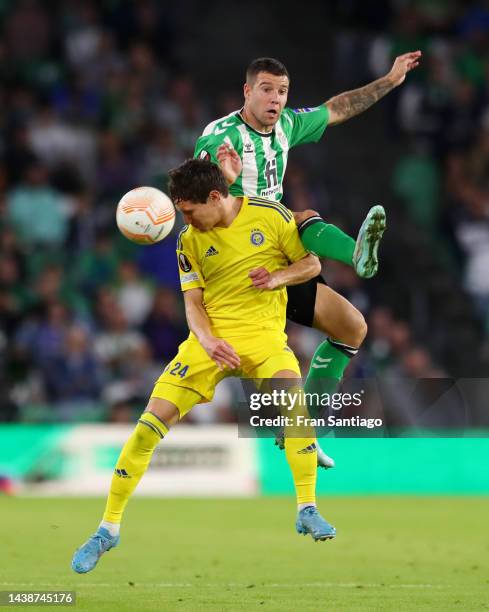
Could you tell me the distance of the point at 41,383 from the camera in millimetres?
15930

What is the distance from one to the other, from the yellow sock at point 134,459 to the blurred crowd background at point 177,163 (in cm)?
732

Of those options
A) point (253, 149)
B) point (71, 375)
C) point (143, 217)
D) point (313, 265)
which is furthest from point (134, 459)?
point (71, 375)

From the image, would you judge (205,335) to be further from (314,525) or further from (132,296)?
(132,296)

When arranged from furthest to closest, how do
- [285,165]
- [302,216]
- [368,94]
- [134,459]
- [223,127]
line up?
[368,94] < [285,165] < [223,127] < [302,216] < [134,459]

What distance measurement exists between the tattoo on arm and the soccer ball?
1629 millimetres

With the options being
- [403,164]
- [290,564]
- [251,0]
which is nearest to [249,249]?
[290,564]

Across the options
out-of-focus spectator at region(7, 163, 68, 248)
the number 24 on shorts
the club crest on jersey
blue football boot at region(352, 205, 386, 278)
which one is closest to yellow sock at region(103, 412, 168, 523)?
the number 24 on shorts

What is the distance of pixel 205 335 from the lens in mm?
8523

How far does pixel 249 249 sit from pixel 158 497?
302 inches

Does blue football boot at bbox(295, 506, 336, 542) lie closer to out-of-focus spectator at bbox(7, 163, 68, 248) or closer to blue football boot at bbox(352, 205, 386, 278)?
blue football boot at bbox(352, 205, 386, 278)

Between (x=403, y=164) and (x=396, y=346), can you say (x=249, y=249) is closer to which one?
(x=396, y=346)

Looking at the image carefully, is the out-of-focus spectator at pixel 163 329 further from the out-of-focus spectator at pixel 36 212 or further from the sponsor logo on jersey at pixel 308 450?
the sponsor logo on jersey at pixel 308 450

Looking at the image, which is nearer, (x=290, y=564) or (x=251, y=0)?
(x=290, y=564)

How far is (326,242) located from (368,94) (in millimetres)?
1475
